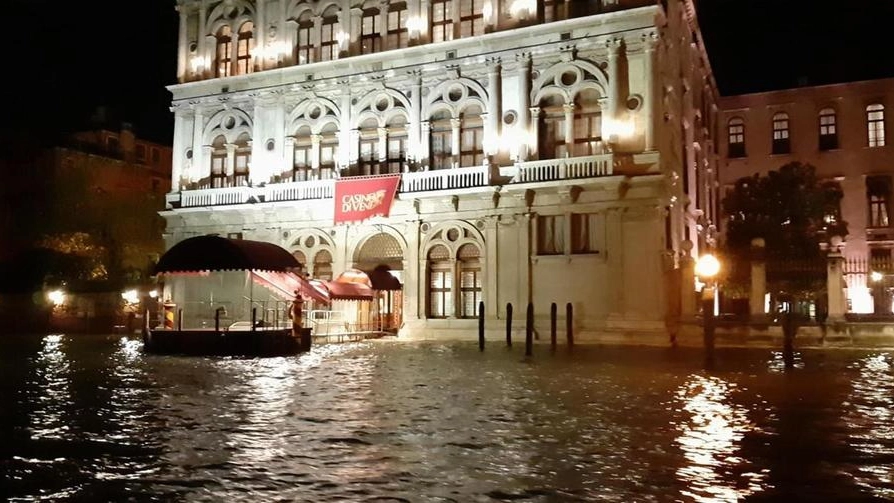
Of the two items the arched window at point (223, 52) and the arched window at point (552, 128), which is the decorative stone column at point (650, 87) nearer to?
the arched window at point (552, 128)

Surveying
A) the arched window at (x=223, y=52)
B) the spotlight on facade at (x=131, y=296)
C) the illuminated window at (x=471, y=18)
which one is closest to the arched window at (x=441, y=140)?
the illuminated window at (x=471, y=18)

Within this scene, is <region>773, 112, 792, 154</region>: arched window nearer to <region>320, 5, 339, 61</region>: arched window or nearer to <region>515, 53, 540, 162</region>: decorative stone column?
<region>515, 53, 540, 162</region>: decorative stone column

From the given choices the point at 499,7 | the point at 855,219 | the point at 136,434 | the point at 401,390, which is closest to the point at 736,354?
the point at 401,390

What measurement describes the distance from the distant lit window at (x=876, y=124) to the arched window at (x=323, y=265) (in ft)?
92.3

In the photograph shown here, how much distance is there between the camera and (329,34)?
1277 inches

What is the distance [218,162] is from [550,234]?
15.5m

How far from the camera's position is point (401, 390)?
12398mm

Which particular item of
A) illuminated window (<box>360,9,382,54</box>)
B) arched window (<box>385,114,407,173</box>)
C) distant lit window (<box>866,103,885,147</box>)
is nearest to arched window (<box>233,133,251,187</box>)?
illuminated window (<box>360,9,382,54</box>)

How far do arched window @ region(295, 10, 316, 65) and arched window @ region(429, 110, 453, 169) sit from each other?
21.5 feet

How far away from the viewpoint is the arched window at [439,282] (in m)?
29.5

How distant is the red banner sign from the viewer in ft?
95.9

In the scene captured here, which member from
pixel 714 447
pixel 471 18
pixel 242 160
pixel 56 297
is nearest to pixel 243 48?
pixel 242 160

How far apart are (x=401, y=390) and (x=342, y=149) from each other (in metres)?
20.3

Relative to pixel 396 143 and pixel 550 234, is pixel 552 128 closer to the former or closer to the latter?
pixel 550 234
